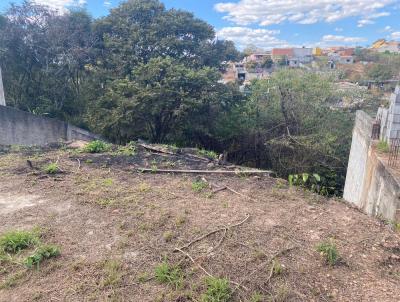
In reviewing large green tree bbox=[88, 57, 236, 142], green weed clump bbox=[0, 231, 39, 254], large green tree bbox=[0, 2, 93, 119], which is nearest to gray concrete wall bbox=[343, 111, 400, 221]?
green weed clump bbox=[0, 231, 39, 254]

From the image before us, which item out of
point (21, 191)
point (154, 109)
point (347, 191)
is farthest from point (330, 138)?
point (21, 191)

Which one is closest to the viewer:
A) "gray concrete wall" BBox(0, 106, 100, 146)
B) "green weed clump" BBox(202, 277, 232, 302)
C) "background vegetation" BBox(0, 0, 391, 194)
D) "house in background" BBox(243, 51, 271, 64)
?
"green weed clump" BBox(202, 277, 232, 302)

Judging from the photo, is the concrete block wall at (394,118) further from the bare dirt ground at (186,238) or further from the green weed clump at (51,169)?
the green weed clump at (51,169)

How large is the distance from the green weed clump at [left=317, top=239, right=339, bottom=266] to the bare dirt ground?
0.17ft

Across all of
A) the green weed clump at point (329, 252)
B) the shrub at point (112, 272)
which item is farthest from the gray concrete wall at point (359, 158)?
the shrub at point (112, 272)

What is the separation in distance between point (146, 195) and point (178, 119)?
582 centimetres

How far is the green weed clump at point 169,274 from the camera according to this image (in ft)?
8.34

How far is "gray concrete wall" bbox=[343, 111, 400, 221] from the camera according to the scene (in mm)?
4055

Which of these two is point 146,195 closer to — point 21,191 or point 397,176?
point 21,191

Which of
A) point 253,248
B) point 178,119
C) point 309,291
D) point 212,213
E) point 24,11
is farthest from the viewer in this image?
point 24,11

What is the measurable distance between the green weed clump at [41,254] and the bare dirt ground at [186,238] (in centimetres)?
6

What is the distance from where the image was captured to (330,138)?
888 centimetres

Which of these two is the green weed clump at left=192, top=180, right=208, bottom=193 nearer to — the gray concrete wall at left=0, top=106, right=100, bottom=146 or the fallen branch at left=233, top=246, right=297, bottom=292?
the fallen branch at left=233, top=246, right=297, bottom=292

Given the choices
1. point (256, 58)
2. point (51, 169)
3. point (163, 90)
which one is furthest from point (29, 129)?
point (256, 58)
